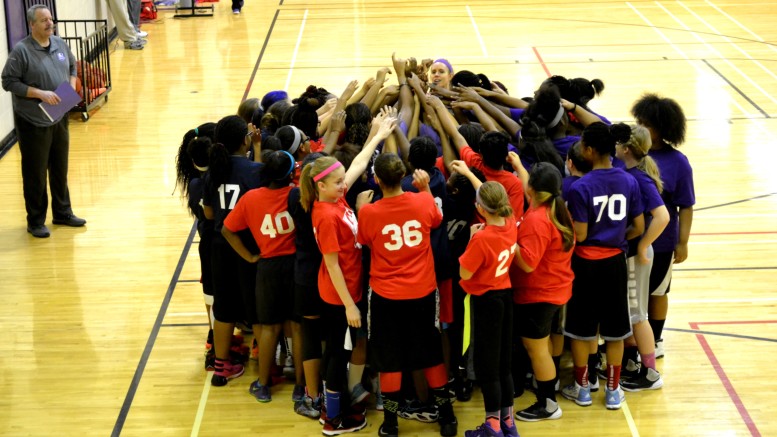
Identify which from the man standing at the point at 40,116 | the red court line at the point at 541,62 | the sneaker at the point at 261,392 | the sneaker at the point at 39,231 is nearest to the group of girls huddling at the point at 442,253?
the sneaker at the point at 261,392

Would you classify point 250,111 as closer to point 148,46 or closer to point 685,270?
point 685,270

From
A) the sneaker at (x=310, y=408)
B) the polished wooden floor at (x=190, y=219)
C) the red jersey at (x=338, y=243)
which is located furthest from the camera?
the polished wooden floor at (x=190, y=219)

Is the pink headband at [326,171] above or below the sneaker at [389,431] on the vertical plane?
above

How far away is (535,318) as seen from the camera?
622 centimetres

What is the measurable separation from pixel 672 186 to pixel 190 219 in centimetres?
508

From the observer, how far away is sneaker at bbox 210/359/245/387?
22.7 ft

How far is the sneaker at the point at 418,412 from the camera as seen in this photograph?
6.46 meters

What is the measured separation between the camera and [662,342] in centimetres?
726

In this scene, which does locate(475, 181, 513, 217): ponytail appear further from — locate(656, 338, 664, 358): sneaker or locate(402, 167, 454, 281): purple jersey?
locate(656, 338, 664, 358): sneaker

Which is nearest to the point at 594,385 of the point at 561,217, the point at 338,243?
the point at 561,217

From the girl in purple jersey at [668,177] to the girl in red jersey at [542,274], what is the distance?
34.9 inches

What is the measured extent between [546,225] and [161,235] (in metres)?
4.75

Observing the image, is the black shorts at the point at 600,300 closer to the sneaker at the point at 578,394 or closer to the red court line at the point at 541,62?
the sneaker at the point at 578,394

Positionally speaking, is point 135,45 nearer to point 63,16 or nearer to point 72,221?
point 63,16
